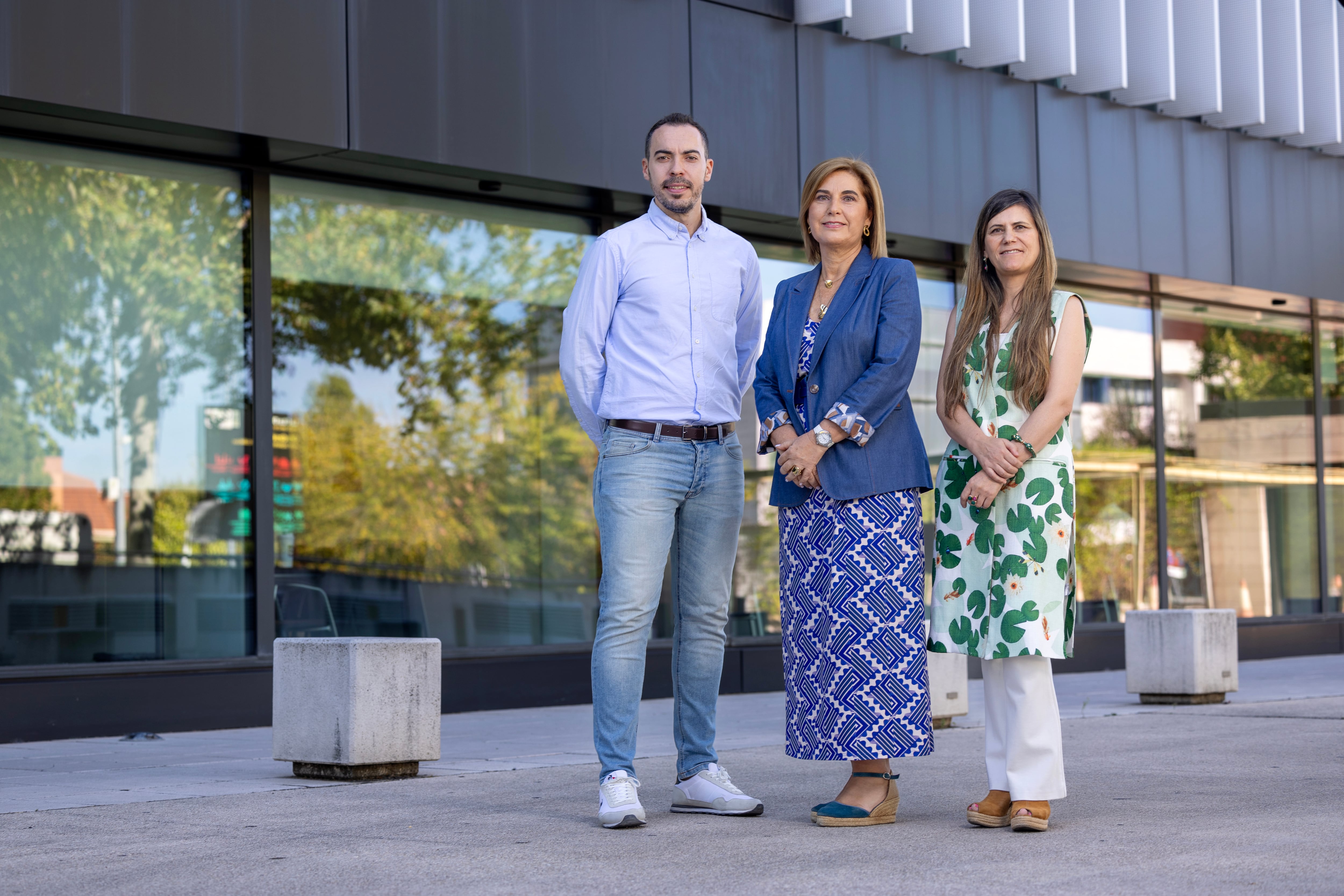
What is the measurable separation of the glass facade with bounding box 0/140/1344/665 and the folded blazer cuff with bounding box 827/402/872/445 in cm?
527

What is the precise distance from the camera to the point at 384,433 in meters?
11.6

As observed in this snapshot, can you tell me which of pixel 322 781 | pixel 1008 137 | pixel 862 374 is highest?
pixel 1008 137

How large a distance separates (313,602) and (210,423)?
1702 mm

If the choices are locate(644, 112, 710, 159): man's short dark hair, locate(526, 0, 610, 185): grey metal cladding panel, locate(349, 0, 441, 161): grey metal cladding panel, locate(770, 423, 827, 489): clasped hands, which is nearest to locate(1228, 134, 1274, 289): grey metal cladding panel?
locate(526, 0, 610, 185): grey metal cladding panel

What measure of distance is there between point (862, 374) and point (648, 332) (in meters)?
0.71

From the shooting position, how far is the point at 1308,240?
15242mm

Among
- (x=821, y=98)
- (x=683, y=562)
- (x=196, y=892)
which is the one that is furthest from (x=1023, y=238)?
(x=821, y=98)

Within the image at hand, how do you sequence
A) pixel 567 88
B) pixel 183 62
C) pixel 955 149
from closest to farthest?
pixel 183 62 < pixel 567 88 < pixel 955 149

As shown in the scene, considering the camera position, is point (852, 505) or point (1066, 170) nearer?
point (852, 505)

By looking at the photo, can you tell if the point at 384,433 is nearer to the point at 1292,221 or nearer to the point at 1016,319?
the point at 1016,319

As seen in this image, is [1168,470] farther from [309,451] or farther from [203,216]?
[203,216]

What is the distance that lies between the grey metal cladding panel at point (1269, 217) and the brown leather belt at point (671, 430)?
1111 cm

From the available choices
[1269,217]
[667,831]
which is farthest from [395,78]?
[1269,217]

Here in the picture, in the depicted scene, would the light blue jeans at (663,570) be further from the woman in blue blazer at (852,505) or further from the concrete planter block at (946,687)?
the concrete planter block at (946,687)
